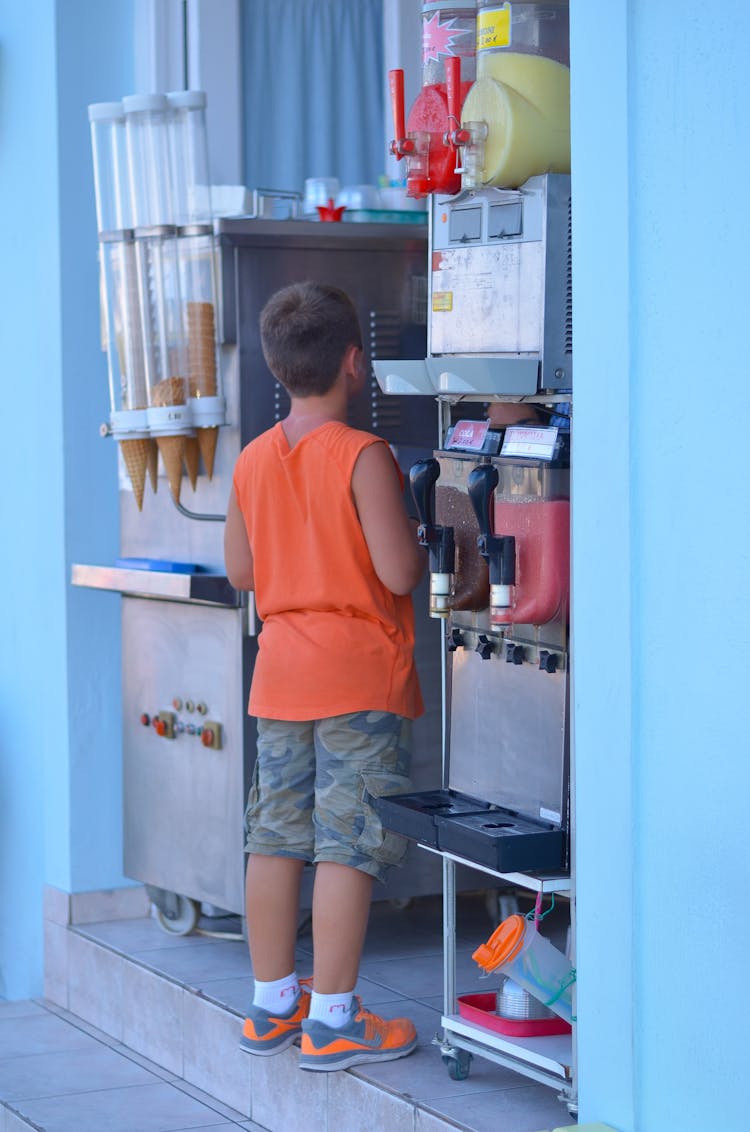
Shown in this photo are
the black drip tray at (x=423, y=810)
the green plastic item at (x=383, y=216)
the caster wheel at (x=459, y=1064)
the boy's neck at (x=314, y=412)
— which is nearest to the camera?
the black drip tray at (x=423, y=810)

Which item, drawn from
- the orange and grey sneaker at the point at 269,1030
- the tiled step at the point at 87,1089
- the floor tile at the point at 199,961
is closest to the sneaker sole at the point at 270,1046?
the orange and grey sneaker at the point at 269,1030

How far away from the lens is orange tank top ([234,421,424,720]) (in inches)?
134

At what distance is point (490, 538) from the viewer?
298cm

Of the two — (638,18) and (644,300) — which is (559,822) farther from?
(638,18)

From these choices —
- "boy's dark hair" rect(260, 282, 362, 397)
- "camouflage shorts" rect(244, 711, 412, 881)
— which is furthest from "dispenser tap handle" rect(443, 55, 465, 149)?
"camouflage shorts" rect(244, 711, 412, 881)

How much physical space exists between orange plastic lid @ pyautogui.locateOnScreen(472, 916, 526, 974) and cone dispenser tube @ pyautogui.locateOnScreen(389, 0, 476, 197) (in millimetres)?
1337

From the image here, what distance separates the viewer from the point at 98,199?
4.43 metres

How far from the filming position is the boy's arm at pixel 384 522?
11.0 ft

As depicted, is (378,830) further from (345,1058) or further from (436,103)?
(436,103)

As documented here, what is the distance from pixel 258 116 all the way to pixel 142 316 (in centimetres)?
102

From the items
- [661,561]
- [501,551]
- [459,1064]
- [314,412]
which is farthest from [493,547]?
[459,1064]

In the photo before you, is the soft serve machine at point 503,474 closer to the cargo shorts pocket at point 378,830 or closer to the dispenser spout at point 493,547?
the dispenser spout at point 493,547

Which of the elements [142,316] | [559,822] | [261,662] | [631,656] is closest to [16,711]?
[142,316]

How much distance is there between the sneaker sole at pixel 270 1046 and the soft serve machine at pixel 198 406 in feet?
1.89
